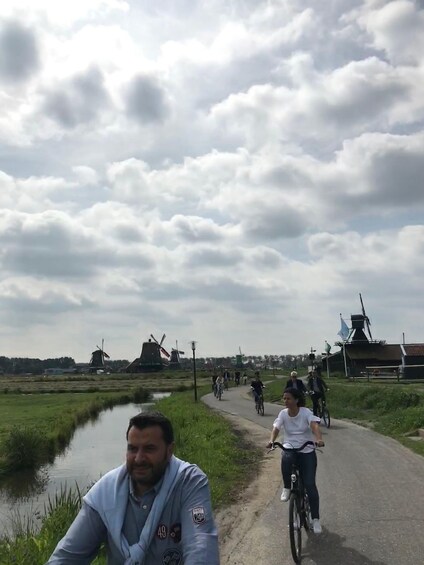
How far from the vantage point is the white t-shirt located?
7012 mm

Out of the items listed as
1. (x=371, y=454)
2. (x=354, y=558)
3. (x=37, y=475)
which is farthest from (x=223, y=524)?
(x=37, y=475)

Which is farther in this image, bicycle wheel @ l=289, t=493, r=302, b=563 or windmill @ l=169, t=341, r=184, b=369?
windmill @ l=169, t=341, r=184, b=369

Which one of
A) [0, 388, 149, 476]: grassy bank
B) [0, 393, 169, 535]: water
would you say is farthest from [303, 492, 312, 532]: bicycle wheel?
[0, 388, 149, 476]: grassy bank

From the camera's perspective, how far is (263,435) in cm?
1781

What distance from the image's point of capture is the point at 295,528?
625cm

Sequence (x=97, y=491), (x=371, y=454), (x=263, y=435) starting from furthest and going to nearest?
(x=263, y=435), (x=371, y=454), (x=97, y=491)

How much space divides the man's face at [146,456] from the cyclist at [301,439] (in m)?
4.13

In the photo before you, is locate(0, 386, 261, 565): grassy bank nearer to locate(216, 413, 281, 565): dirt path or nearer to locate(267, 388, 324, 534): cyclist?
locate(216, 413, 281, 565): dirt path

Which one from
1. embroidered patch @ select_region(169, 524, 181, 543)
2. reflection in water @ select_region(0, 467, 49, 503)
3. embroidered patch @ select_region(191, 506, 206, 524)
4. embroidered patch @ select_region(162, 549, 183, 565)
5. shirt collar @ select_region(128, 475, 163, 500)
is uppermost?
shirt collar @ select_region(128, 475, 163, 500)

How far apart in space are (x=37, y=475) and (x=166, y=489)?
1754 centimetres

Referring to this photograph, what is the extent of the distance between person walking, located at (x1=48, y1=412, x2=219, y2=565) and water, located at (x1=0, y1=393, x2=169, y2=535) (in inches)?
311

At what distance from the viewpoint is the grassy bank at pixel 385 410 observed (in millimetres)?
15930

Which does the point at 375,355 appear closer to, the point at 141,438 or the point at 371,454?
the point at 371,454

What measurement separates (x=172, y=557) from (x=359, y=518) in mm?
5463
